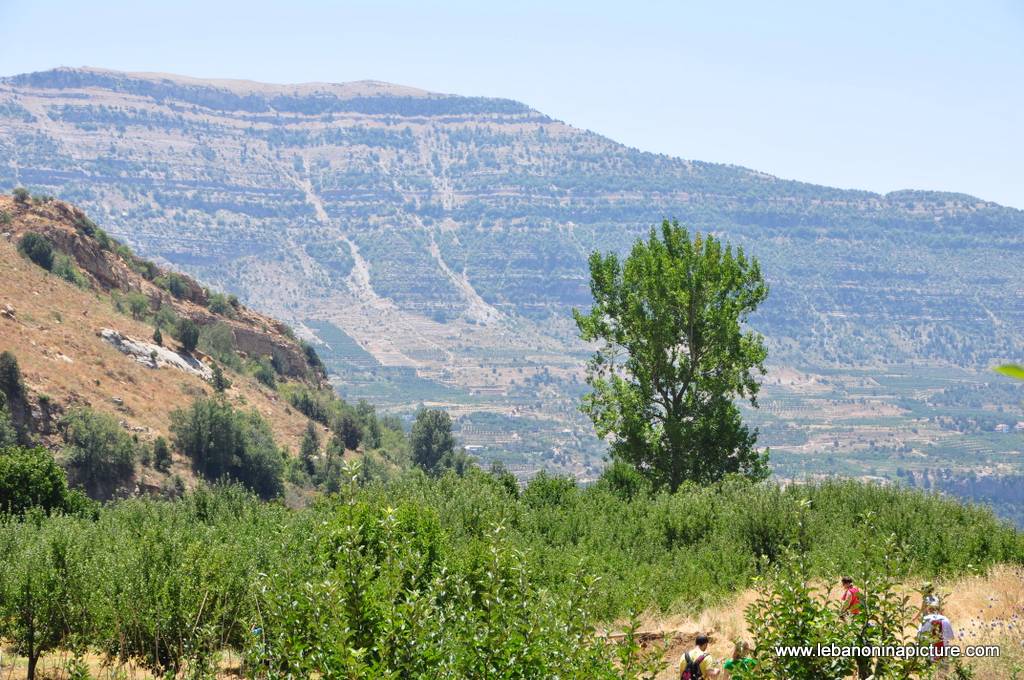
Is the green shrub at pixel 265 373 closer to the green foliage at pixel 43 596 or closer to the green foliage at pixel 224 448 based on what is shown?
the green foliage at pixel 224 448

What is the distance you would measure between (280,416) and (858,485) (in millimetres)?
51557

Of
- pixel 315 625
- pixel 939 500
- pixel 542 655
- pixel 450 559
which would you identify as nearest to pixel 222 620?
pixel 450 559

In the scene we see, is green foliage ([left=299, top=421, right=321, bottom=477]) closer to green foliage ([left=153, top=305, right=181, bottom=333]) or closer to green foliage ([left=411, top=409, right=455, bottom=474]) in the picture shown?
green foliage ([left=411, top=409, right=455, bottom=474])

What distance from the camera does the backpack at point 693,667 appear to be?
14328mm

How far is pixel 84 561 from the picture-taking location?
17.8 meters

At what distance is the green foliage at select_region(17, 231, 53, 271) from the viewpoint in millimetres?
69125

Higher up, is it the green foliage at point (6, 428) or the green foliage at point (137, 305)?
the green foliage at point (137, 305)

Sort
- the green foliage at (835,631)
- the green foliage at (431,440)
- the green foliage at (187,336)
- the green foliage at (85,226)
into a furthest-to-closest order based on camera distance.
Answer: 1. the green foliage at (431,440)
2. the green foliage at (85,226)
3. the green foliage at (187,336)
4. the green foliage at (835,631)

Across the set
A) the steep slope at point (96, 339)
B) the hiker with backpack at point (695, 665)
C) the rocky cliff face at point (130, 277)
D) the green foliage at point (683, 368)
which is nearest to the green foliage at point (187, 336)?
the steep slope at point (96, 339)

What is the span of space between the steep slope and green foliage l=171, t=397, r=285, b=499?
1219 mm

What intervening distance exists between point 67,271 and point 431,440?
1130 inches

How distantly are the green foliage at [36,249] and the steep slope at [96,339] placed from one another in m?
0.81

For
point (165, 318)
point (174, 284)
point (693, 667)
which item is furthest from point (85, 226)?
point (693, 667)

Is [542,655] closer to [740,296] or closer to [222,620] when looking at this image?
[222,620]
